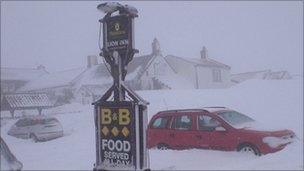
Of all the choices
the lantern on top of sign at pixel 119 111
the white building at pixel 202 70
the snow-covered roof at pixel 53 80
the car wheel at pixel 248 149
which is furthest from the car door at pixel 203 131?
the white building at pixel 202 70

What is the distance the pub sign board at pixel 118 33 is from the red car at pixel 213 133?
269 inches

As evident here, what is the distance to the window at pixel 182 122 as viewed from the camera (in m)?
12.9

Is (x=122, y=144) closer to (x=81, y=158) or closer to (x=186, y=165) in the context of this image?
(x=186, y=165)

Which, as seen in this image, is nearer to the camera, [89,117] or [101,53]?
[101,53]

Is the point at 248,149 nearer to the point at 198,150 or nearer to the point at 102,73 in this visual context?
the point at 198,150

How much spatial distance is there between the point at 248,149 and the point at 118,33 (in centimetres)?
709

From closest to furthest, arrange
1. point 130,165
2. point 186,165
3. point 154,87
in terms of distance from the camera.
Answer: point 130,165 < point 186,165 < point 154,87

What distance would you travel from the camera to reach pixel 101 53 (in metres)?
5.58

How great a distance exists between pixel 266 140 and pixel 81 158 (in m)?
4.69

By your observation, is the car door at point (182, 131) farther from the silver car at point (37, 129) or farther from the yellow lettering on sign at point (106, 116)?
the silver car at point (37, 129)

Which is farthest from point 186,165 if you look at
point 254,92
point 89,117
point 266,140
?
point 254,92

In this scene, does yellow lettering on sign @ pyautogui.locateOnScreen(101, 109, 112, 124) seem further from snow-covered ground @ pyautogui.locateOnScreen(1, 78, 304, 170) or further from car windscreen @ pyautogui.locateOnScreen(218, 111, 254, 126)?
car windscreen @ pyautogui.locateOnScreen(218, 111, 254, 126)

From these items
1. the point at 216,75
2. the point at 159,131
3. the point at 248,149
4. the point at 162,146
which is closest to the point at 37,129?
the point at 159,131

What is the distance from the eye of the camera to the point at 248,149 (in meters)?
11.6
